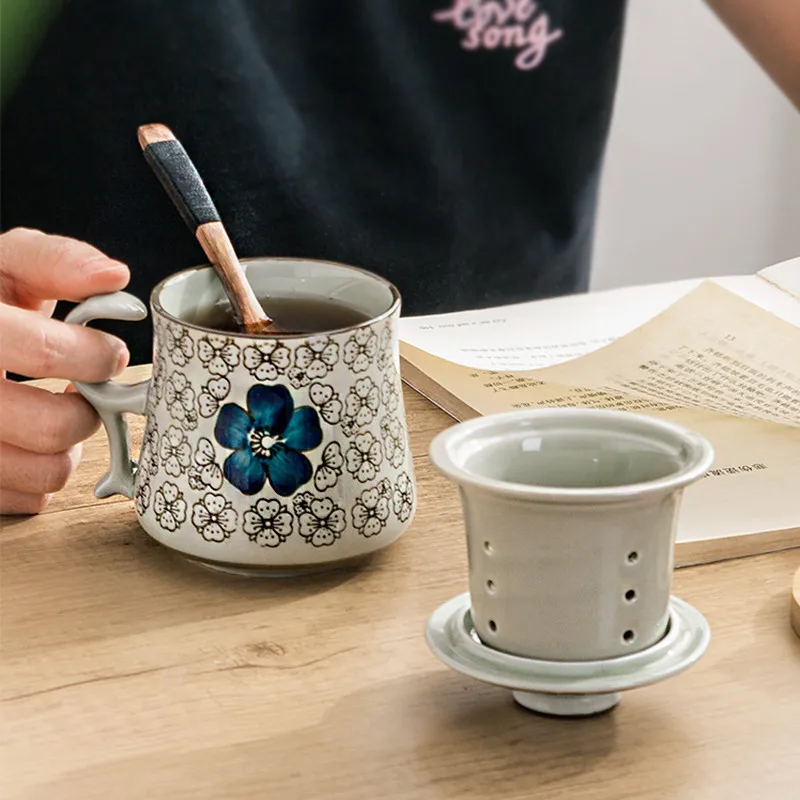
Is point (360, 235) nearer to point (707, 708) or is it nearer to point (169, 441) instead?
point (169, 441)

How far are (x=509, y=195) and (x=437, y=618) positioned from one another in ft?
2.71

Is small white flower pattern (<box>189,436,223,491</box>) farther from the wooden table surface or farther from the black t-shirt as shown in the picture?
the black t-shirt

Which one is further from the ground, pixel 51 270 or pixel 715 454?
pixel 51 270

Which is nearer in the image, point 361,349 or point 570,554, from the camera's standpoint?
point 570,554

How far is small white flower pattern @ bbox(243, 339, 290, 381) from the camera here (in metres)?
0.53

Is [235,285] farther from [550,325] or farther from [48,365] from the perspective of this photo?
[550,325]

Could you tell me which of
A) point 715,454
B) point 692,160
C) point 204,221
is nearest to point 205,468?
point 204,221

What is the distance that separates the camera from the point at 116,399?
1.95ft

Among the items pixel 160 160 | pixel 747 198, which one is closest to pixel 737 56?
pixel 747 198

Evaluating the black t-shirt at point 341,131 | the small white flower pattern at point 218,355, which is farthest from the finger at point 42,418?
the black t-shirt at point 341,131

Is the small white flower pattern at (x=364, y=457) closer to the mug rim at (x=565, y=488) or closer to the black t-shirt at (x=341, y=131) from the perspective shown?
the mug rim at (x=565, y=488)

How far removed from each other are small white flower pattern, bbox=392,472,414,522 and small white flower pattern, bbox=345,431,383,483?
17 mm

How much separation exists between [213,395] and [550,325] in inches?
15.4

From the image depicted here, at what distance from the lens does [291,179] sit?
1123mm
